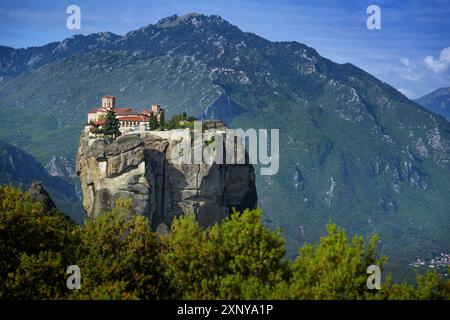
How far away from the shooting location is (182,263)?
55156 millimetres

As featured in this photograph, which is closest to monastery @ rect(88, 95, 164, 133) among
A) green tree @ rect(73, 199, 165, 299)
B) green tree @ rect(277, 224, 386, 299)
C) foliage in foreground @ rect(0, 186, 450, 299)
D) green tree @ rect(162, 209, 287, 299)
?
green tree @ rect(73, 199, 165, 299)

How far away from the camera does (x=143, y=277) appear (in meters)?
53.8

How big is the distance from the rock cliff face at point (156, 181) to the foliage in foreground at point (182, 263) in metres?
51.6

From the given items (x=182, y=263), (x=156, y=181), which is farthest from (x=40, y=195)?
(x=182, y=263)

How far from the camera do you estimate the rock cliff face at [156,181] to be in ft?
364

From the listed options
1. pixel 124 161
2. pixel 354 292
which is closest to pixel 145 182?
pixel 124 161

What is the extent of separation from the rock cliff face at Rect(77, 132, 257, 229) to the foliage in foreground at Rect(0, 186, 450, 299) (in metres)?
51.6

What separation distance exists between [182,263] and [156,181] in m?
62.5

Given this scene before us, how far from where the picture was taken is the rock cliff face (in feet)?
364

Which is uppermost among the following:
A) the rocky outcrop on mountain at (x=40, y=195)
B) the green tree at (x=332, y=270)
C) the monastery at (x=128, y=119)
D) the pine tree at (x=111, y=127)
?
the monastery at (x=128, y=119)

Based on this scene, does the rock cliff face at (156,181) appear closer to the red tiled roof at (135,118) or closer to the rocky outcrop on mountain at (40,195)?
the rocky outcrop on mountain at (40,195)

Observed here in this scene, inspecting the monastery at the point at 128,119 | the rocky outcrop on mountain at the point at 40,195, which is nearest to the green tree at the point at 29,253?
the rocky outcrop on mountain at the point at 40,195
